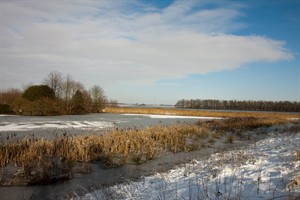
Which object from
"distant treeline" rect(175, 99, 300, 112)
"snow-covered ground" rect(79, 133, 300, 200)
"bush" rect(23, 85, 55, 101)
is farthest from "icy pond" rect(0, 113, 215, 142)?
"distant treeline" rect(175, 99, 300, 112)

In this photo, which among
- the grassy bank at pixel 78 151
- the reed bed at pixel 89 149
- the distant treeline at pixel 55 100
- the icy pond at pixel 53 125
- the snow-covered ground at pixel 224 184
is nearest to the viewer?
the snow-covered ground at pixel 224 184

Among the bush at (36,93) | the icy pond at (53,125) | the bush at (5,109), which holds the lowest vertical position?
the icy pond at (53,125)

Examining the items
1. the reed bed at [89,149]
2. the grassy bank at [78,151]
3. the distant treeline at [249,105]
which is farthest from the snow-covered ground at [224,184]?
the distant treeline at [249,105]

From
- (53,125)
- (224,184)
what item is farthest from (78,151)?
(53,125)

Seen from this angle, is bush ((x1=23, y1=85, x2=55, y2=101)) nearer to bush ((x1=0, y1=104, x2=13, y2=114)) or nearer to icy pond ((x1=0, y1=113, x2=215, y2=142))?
bush ((x1=0, y1=104, x2=13, y2=114))

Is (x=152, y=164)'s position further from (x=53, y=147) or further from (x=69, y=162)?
(x=53, y=147)

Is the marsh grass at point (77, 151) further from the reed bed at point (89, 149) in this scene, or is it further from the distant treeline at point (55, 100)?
the distant treeline at point (55, 100)

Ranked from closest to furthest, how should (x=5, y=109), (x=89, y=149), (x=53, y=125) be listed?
(x=89, y=149), (x=53, y=125), (x=5, y=109)

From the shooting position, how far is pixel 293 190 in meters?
4.38

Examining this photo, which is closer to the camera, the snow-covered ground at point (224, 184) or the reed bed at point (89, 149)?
the snow-covered ground at point (224, 184)

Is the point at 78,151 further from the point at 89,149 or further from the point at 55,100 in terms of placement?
the point at 55,100

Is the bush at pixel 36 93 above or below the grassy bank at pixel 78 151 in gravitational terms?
above

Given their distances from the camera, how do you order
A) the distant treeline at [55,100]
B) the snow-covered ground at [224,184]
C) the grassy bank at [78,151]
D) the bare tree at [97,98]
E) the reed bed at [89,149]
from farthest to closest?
the bare tree at [97,98] → the distant treeline at [55,100] → the reed bed at [89,149] → the grassy bank at [78,151] → the snow-covered ground at [224,184]

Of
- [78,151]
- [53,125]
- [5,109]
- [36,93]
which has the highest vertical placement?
[36,93]
